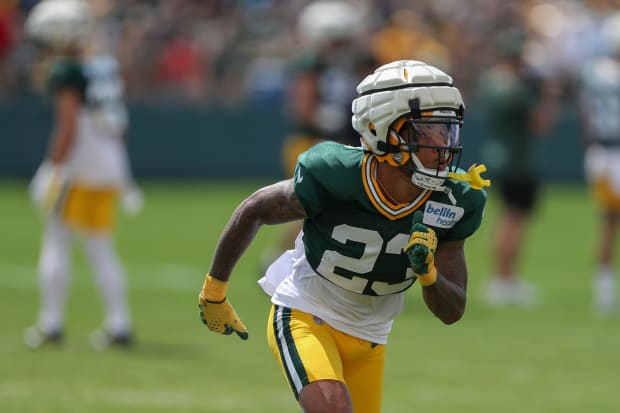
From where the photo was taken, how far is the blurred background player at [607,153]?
11891mm

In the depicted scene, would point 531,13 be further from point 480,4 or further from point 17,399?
point 17,399

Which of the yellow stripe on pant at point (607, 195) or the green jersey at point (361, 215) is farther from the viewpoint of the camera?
the yellow stripe on pant at point (607, 195)

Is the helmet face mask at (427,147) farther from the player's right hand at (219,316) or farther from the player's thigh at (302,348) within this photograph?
the player's right hand at (219,316)

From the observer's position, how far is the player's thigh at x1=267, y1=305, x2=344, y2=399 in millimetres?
5328

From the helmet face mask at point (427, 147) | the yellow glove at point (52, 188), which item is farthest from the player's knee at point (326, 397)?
the yellow glove at point (52, 188)

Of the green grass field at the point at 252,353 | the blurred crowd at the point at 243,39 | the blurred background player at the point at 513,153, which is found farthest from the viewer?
the blurred crowd at the point at 243,39

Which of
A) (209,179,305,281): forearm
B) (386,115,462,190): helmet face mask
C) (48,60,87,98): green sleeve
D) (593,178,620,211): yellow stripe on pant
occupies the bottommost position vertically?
(593,178,620,211): yellow stripe on pant

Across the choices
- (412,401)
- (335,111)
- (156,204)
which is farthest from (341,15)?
(156,204)

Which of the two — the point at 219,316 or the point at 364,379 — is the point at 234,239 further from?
the point at 364,379

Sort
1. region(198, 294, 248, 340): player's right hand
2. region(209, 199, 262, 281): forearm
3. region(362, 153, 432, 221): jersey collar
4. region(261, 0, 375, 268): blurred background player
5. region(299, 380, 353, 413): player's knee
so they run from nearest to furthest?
region(299, 380, 353, 413): player's knee
region(362, 153, 432, 221): jersey collar
region(209, 199, 262, 281): forearm
region(198, 294, 248, 340): player's right hand
region(261, 0, 375, 268): blurred background player

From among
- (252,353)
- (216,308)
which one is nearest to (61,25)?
(252,353)

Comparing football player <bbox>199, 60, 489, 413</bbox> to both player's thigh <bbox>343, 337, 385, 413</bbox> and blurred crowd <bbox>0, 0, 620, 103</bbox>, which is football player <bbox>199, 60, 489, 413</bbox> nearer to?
player's thigh <bbox>343, 337, 385, 413</bbox>

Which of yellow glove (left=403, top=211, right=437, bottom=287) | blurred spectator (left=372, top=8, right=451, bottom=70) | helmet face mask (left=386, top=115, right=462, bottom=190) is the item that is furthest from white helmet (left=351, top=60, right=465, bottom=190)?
blurred spectator (left=372, top=8, right=451, bottom=70)

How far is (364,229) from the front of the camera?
18.0ft
